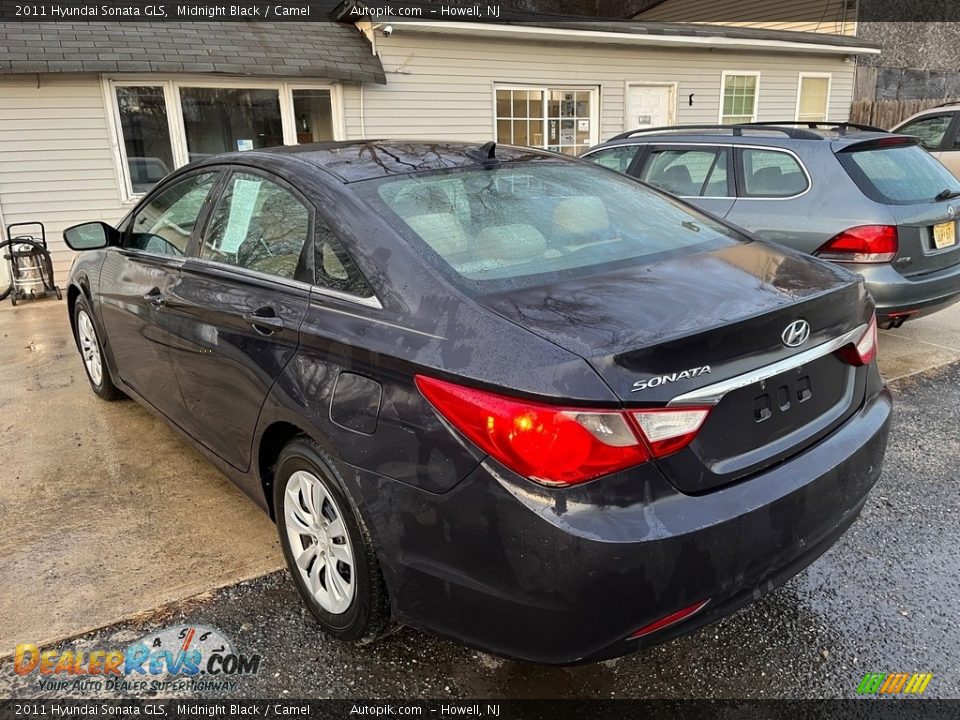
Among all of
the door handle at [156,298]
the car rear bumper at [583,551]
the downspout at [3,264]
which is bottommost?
the downspout at [3,264]

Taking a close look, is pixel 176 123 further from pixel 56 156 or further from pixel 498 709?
pixel 498 709

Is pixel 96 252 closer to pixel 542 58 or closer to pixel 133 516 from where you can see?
pixel 133 516

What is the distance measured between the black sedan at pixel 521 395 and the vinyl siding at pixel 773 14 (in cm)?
1844

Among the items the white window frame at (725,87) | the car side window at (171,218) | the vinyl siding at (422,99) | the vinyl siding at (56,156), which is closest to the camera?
the car side window at (171,218)

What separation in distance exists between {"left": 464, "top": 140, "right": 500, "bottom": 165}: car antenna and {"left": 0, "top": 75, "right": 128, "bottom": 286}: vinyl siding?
25.3 feet

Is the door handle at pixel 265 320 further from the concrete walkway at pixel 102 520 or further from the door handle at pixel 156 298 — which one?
the concrete walkway at pixel 102 520

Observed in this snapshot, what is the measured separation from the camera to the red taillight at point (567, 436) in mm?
1642

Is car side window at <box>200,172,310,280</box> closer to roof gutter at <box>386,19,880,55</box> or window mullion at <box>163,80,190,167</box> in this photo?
window mullion at <box>163,80,190,167</box>

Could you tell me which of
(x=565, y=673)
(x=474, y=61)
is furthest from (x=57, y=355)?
(x=474, y=61)

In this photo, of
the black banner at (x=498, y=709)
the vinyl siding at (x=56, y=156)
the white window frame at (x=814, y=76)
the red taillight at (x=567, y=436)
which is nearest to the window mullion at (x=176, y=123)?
the vinyl siding at (x=56, y=156)

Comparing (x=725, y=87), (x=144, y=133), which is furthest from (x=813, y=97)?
(x=144, y=133)

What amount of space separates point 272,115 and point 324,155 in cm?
788

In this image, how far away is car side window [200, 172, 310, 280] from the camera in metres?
2.51
